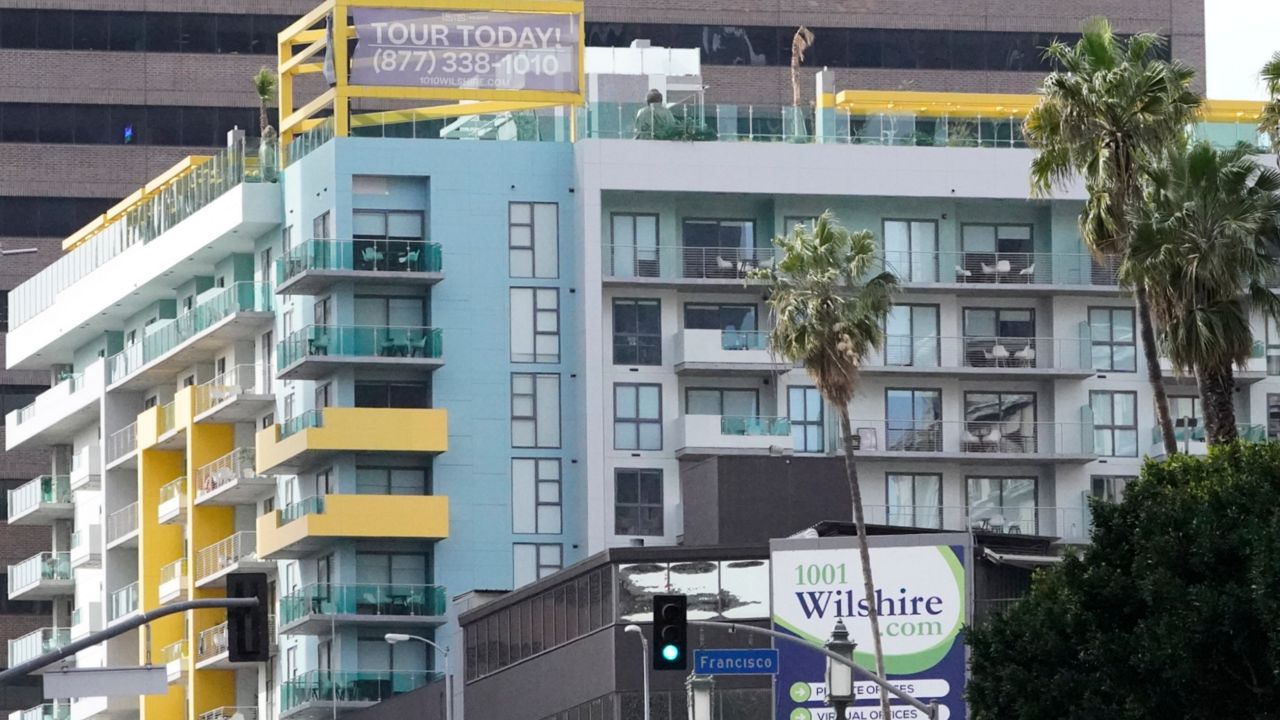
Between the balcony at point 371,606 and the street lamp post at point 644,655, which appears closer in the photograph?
the street lamp post at point 644,655

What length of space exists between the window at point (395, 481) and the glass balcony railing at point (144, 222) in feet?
38.1

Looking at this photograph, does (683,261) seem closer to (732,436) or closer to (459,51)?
(732,436)

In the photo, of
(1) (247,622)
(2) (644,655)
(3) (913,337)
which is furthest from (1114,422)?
(1) (247,622)

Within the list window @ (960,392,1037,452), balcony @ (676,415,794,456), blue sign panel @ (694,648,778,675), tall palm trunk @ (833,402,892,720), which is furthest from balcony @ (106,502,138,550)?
blue sign panel @ (694,648,778,675)

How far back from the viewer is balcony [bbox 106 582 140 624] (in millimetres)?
123188

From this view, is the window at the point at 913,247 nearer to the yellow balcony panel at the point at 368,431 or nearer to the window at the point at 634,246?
the window at the point at 634,246

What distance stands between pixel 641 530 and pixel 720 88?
38555mm

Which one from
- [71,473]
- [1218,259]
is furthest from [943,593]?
[71,473]

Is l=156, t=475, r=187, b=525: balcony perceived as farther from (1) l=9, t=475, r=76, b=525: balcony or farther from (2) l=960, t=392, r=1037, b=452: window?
(2) l=960, t=392, r=1037, b=452: window

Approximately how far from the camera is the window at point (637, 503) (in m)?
109

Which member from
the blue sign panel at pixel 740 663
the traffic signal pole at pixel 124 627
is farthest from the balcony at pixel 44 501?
the traffic signal pole at pixel 124 627

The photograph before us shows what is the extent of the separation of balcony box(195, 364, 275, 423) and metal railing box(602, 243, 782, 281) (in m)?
13.4

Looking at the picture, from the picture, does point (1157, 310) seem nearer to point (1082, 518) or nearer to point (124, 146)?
point (1082, 518)

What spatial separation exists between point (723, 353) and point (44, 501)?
37188 mm
